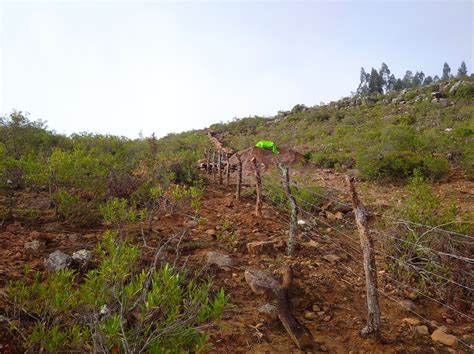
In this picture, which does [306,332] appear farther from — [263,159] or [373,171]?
[263,159]

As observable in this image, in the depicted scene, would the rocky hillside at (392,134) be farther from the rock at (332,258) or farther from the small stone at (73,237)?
the small stone at (73,237)

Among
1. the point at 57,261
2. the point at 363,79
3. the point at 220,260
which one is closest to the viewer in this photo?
the point at 57,261

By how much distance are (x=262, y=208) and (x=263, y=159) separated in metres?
4.79

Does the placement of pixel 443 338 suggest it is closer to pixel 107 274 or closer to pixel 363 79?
pixel 107 274

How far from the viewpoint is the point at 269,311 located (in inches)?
124

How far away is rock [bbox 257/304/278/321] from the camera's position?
3119mm

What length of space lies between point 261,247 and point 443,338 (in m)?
2.23

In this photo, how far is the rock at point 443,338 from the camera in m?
2.94

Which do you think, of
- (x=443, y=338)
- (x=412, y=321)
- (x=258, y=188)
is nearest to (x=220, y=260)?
(x=258, y=188)

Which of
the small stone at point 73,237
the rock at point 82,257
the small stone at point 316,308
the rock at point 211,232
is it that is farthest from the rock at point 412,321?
the small stone at point 73,237

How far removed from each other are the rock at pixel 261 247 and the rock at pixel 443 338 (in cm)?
206

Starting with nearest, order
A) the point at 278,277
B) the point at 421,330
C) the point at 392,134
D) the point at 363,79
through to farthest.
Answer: the point at 421,330 < the point at 278,277 < the point at 392,134 < the point at 363,79

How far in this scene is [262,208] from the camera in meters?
6.20

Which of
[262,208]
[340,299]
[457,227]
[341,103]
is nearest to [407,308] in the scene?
[340,299]
